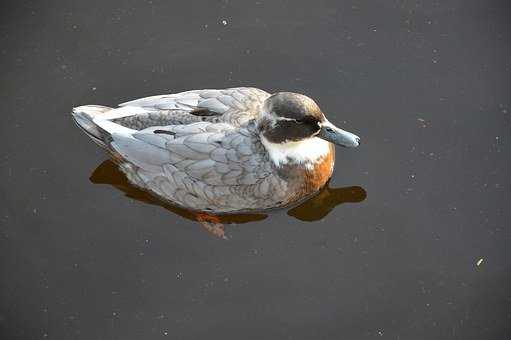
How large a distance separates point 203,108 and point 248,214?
0.87 m

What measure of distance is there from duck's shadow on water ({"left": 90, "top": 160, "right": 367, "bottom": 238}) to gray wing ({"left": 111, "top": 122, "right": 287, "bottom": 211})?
0.21 metres

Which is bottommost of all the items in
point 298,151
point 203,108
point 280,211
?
point 280,211

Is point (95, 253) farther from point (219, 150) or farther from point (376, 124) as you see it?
point (376, 124)

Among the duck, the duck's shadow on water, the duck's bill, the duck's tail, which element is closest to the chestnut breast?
the duck

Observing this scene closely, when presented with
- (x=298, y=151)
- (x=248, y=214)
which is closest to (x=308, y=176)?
(x=298, y=151)

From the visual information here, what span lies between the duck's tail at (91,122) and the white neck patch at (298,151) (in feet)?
4.04

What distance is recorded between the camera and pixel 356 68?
6.10 metres

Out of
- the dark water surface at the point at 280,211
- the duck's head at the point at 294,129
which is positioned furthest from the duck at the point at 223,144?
the dark water surface at the point at 280,211

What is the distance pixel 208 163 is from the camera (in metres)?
5.02

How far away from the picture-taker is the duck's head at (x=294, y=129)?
16.3ft

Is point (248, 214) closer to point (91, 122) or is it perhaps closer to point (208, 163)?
point (208, 163)

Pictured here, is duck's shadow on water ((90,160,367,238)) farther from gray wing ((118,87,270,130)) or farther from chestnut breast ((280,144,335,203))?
gray wing ((118,87,270,130))

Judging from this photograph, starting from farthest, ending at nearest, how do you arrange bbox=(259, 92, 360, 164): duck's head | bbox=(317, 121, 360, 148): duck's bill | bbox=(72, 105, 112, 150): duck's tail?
bbox=(72, 105, 112, 150): duck's tail, bbox=(317, 121, 360, 148): duck's bill, bbox=(259, 92, 360, 164): duck's head

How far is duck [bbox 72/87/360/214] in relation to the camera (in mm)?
5020
